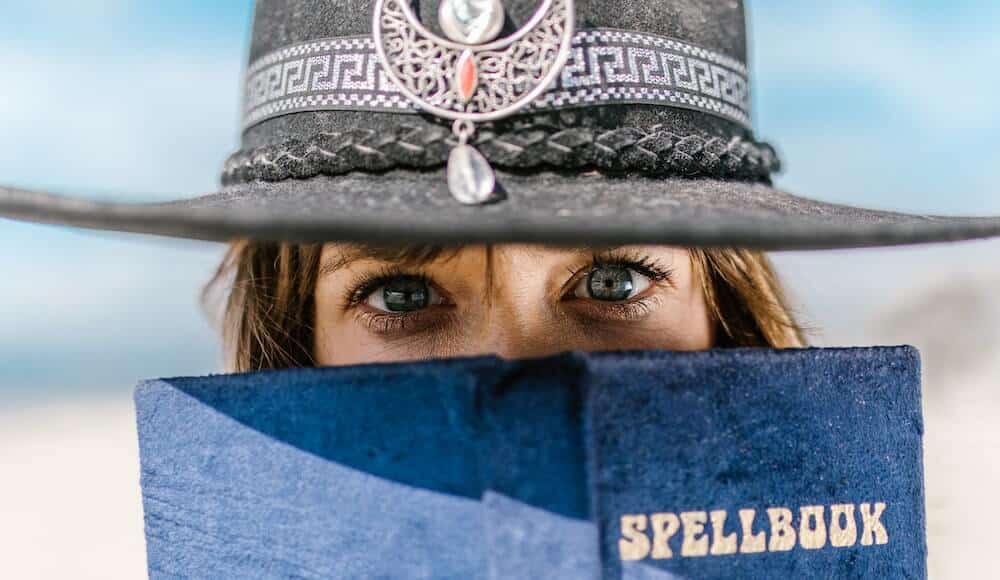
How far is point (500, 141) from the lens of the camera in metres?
0.81

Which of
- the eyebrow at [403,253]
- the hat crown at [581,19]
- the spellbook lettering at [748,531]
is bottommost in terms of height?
the spellbook lettering at [748,531]

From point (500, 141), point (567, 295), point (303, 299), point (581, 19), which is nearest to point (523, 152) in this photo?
point (500, 141)

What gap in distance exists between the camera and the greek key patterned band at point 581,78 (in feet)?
2.77

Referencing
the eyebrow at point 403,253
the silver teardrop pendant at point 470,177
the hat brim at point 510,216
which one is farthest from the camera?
the eyebrow at point 403,253

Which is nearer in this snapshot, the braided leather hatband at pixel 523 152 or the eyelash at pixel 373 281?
the braided leather hatband at pixel 523 152

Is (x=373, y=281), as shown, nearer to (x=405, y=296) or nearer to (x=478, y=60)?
(x=405, y=296)

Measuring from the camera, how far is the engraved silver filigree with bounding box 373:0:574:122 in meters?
0.81

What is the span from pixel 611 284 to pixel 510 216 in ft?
1.24

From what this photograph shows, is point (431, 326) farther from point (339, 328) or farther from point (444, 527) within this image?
point (444, 527)

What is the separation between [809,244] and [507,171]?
0.80ft

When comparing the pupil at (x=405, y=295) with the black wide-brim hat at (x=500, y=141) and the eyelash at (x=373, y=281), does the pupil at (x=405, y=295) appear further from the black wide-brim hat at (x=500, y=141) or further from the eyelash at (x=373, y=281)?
the black wide-brim hat at (x=500, y=141)

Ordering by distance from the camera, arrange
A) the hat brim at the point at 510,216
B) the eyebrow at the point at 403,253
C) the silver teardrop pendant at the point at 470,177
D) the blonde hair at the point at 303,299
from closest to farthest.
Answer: the hat brim at the point at 510,216
the silver teardrop pendant at the point at 470,177
the eyebrow at the point at 403,253
the blonde hair at the point at 303,299

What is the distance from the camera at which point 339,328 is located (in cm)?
110

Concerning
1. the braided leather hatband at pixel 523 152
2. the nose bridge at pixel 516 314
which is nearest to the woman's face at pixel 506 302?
the nose bridge at pixel 516 314
